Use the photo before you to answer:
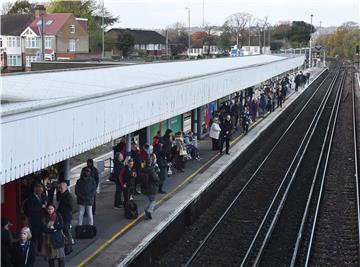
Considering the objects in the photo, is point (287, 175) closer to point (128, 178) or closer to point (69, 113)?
point (128, 178)

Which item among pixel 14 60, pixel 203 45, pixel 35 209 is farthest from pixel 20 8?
pixel 35 209

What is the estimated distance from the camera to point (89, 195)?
36.2ft

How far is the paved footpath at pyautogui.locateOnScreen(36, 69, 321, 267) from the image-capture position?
33.6 ft

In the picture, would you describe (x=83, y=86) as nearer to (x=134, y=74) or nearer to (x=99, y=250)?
(x=99, y=250)

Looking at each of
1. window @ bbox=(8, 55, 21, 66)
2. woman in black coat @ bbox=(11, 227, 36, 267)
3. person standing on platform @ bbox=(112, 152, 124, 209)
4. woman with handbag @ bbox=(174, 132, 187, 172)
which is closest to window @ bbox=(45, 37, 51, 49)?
window @ bbox=(8, 55, 21, 66)

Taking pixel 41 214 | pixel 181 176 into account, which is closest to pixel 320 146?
pixel 181 176

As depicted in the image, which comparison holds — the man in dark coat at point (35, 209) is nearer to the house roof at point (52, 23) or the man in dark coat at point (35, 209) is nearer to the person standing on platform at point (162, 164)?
the person standing on platform at point (162, 164)

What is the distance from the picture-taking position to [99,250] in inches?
409

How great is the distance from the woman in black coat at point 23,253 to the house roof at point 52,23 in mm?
54214

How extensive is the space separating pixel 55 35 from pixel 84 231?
2060 inches

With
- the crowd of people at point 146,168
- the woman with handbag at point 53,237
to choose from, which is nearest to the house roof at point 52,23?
the crowd of people at point 146,168

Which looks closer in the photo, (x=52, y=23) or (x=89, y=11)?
(x=52, y=23)

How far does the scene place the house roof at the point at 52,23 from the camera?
201ft

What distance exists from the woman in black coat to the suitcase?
2.69 meters
